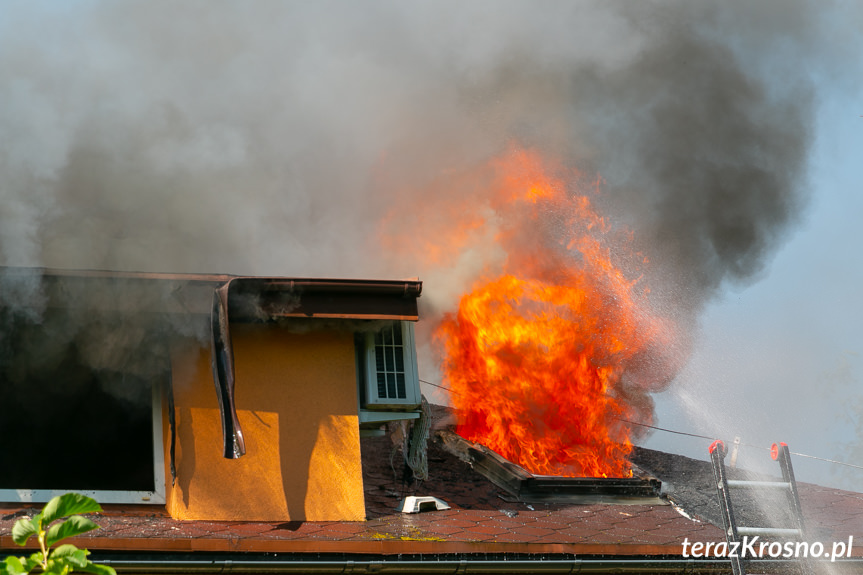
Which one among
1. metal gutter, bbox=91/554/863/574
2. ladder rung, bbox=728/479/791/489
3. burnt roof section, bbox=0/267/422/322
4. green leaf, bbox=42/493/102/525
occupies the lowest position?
metal gutter, bbox=91/554/863/574

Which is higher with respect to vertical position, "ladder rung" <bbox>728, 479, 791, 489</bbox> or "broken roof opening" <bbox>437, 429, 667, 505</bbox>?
"broken roof opening" <bbox>437, 429, 667, 505</bbox>

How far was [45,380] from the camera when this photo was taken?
7648 millimetres

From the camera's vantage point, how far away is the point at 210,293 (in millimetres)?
Result: 7695

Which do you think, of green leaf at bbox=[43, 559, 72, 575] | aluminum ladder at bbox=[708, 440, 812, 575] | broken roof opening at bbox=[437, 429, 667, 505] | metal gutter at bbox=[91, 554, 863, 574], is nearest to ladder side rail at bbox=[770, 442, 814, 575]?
aluminum ladder at bbox=[708, 440, 812, 575]

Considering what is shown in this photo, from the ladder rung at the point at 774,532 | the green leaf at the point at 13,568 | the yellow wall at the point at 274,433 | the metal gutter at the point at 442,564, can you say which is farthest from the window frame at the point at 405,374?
the green leaf at the point at 13,568

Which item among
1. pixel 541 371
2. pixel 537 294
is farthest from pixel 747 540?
pixel 537 294

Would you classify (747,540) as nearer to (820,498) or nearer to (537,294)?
(820,498)

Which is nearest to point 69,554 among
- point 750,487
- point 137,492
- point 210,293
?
point 137,492

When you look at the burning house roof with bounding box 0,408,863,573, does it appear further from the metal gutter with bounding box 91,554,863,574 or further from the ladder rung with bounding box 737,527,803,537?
the ladder rung with bounding box 737,527,803,537

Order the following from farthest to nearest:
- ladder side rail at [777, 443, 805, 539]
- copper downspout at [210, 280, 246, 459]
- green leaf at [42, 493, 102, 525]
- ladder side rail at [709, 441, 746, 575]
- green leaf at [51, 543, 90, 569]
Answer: copper downspout at [210, 280, 246, 459] < ladder side rail at [777, 443, 805, 539] < ladder side rail at [709, 441, 746, 575] < green leaf at [51, 543, 90, 569] < green leaf at [42, 493, 102, 525]

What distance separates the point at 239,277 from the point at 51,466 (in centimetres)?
235

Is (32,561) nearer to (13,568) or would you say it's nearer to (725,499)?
(13,568)

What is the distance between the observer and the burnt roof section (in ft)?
23.9

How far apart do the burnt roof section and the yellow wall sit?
15.0 inches
